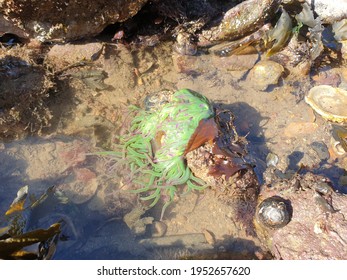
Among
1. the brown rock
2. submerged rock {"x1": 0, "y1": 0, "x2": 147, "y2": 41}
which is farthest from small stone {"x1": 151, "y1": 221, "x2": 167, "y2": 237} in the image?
submerged rock {"x1": 0, "y1": 0, "x2": 147, "y2": 41}

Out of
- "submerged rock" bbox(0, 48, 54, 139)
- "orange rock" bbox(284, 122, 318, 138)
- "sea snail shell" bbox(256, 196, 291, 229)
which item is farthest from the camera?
"orange rock" bbox(284, 122, 318, 138)

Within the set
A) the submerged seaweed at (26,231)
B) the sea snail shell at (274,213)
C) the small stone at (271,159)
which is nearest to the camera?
the submerged seaweed at (26,231)

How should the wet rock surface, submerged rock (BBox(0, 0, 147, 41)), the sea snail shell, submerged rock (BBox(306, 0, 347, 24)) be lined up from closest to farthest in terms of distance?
the wet rock surface, the sea snail shell, submerged rock (BBox(0, 0, 147, 41)), submerged rock (BBox(306, 0, 347, 24))

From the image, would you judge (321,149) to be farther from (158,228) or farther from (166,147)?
(158,228)

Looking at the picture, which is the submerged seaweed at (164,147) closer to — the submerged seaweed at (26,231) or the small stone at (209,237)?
the small stone at (209,237)

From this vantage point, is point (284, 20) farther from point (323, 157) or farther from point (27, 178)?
point (27, 178)

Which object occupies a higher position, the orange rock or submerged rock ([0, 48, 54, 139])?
submerged rock ([0, 48, 54, 139])

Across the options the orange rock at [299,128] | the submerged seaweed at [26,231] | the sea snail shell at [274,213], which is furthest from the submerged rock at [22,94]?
the orange rock at [299,128]

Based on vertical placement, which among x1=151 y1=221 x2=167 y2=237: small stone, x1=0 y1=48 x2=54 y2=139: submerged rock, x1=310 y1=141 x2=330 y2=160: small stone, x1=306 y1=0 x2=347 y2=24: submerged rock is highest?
x1=0 y1=48 x2=54 y2=139: submerged rock

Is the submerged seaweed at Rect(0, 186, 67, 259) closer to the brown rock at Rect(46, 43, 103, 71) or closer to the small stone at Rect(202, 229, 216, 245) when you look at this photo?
the small stone at Rect(202, 229, 216, 245)
